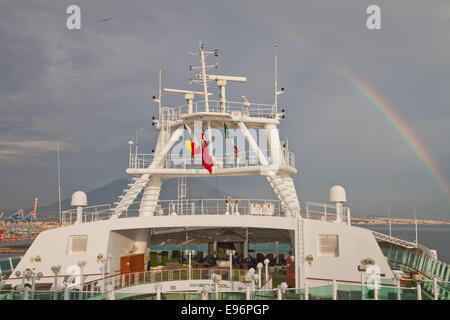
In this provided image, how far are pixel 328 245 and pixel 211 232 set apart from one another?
9918 mm

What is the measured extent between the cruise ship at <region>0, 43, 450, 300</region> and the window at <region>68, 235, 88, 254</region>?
48 mm

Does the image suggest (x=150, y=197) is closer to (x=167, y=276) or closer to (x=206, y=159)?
(x=206, y=159)

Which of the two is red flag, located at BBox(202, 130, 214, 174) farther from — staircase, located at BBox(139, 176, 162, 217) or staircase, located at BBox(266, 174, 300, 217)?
staircase, located at BBox(139, 176, 162, 217)

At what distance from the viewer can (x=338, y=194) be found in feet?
62.8

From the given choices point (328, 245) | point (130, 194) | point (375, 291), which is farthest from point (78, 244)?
point (375, 291)

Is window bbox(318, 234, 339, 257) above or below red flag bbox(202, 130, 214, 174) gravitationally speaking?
below

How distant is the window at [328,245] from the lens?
707 inches

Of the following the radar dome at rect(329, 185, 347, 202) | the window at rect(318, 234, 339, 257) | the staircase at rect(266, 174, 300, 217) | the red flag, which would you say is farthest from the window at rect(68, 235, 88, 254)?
the radar dome at rect(329, 185, 347, 202)

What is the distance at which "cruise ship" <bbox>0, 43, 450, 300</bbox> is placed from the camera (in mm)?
17641

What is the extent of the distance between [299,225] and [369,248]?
9.88 ft
